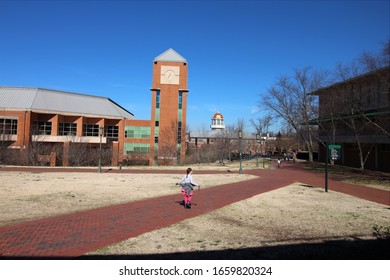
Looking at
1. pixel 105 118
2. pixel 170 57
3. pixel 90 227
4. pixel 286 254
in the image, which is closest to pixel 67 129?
pixel 105 118

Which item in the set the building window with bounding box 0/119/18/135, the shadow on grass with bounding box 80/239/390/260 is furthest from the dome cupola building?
the shadow on grass with bounding box 80/239/390/260

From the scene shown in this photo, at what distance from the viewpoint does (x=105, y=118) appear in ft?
192

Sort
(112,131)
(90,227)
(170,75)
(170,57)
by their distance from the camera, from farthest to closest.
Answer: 1. (112,131)
2. (170,57)
3. (170,75)
4. (90,227)

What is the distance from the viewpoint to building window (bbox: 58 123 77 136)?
5450 cm

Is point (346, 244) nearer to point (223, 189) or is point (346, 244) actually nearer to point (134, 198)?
point (134, 198)

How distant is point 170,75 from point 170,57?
3760mm

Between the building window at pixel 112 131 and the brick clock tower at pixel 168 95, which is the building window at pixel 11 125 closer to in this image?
the building window at pixel 112 131

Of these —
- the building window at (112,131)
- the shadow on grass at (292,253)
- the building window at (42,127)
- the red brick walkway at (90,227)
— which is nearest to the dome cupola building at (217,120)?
the building window at (112,131)

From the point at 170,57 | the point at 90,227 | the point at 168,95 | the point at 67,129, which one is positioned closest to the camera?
the point at 90,227

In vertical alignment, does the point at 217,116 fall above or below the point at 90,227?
above

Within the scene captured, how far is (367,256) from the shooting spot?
5.25 m

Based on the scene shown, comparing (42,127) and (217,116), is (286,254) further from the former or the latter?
(217,116)

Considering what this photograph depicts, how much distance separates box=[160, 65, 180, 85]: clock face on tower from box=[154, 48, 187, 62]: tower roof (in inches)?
57.0
